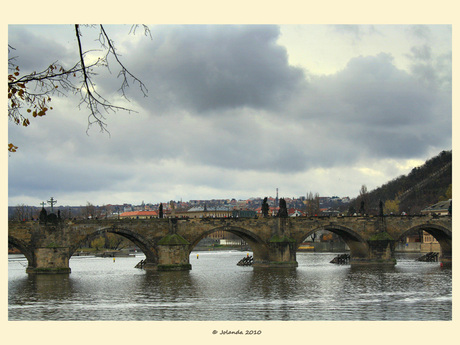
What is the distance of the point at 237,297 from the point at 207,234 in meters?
23.1

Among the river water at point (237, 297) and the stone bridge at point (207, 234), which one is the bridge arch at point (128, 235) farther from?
the river water at point (237, 297)

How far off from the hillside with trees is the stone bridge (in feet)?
162

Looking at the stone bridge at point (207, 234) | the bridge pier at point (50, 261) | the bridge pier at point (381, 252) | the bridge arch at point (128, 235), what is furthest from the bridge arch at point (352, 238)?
the bridge pier at point (50, 261)

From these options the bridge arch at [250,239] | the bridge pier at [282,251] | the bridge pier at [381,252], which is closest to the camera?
the bridge arch at [250,239]

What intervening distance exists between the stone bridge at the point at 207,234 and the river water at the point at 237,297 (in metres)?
2.67

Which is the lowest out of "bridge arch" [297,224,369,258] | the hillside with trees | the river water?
the river water

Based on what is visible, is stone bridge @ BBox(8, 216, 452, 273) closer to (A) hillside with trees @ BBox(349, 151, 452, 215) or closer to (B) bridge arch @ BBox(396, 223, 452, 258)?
(B) bridge arch @ BBox(396, 223, 452, 258)

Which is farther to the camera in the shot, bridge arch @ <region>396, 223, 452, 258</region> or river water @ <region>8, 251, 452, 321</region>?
bridge arch @ <region>396, 223, 452, 258</region>

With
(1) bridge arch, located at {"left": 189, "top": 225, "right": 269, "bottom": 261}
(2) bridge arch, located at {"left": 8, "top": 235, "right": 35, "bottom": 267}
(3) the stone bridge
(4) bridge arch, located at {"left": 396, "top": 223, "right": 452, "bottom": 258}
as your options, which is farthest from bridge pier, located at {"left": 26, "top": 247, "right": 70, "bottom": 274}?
(4) bridge arch, located at {"left": 396, "top": 223, "right": 452, "bottom": 258}

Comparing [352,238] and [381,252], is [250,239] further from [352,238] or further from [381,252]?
[381,252]

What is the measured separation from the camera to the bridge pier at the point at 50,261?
51438 millimetres

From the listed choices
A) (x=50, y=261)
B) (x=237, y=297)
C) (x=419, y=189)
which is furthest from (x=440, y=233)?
(x=419, y=189)

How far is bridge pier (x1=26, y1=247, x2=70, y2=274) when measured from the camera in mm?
51438

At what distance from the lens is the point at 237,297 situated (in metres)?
35.3
